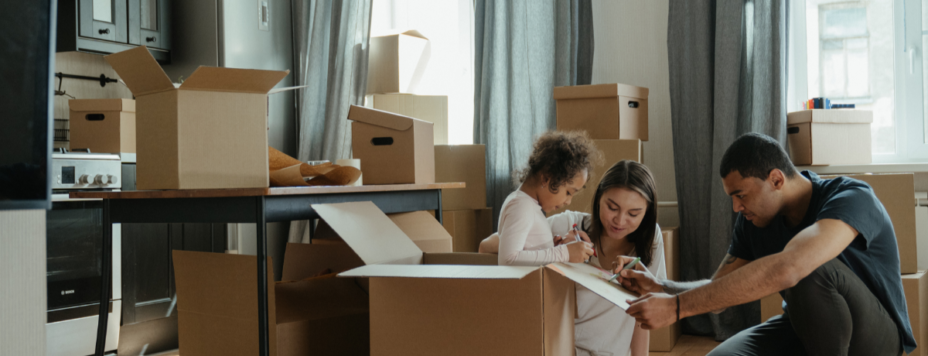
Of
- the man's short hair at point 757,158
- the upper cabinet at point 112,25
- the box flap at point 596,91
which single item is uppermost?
the upper cabinet at point 112,25

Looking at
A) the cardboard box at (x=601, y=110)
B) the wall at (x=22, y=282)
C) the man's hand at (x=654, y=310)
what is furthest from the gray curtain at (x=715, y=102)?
the wall at (x=22, y=282)

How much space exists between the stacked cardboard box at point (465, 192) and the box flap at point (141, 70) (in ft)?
4.90

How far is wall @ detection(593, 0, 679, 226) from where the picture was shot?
3051mm

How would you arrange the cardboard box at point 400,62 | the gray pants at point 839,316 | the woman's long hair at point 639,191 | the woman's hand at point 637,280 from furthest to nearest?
the cardboard box at point 400,62 < the woman's long hair at point 639,191 < the woman's hand at point 637,280 < the gray pants at point 839,316

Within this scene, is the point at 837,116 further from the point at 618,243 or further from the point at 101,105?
the point at 101,105

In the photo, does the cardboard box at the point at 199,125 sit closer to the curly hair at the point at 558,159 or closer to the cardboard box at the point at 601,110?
the curly hair at the point at 558,159

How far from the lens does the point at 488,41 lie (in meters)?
3.24

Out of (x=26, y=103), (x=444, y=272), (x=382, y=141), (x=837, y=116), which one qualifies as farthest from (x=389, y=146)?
(x=837, y=116)

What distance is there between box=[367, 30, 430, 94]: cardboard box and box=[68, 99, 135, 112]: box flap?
116cm

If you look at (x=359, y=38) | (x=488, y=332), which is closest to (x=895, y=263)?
(x=488, y=332)

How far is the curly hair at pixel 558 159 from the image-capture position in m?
1.79

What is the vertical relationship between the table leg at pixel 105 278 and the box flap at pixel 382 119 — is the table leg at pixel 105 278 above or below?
below

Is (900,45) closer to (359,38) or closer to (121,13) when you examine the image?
(359,38)

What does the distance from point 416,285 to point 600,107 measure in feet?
5.45
